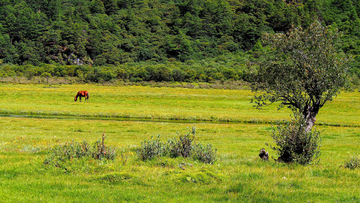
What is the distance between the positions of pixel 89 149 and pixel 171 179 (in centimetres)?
448

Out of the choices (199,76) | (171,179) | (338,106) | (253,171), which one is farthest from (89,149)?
(199,76)

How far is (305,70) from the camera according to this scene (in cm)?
1695

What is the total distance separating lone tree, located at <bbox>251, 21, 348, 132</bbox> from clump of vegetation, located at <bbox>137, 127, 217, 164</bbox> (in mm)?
5915

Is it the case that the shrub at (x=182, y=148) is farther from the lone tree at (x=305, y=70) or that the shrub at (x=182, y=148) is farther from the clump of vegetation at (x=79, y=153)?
the lone tree at (x=305, y=70)

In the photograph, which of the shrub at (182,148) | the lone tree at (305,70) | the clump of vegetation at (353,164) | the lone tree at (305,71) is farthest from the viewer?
the lone tree at (305,70)

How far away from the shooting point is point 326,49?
1759 cm

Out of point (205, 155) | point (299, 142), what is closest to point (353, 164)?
point (299, 142)

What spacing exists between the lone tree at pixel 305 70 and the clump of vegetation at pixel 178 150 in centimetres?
591

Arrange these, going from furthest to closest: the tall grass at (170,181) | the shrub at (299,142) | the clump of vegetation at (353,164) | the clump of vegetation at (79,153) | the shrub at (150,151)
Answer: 1. the shrub at (150,151)
2. the shrub at (299,142)
3. the clump of vegetation at (353,164)
4. the clump of vegetation at (79,153)
5. the tall grass at (170,181)

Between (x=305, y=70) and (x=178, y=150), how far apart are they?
8.12 meters

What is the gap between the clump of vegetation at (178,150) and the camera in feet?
45.8

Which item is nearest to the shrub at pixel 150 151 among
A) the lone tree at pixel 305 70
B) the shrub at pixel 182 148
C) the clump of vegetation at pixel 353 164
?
the shrub at pixel 182 148

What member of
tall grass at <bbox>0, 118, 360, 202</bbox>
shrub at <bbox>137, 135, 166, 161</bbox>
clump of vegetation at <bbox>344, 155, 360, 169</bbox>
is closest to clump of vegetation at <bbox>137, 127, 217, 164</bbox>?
shrub at <bbox>137, 135, 166, 161</bbox>

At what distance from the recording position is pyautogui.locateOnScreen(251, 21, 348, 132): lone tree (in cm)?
1694
